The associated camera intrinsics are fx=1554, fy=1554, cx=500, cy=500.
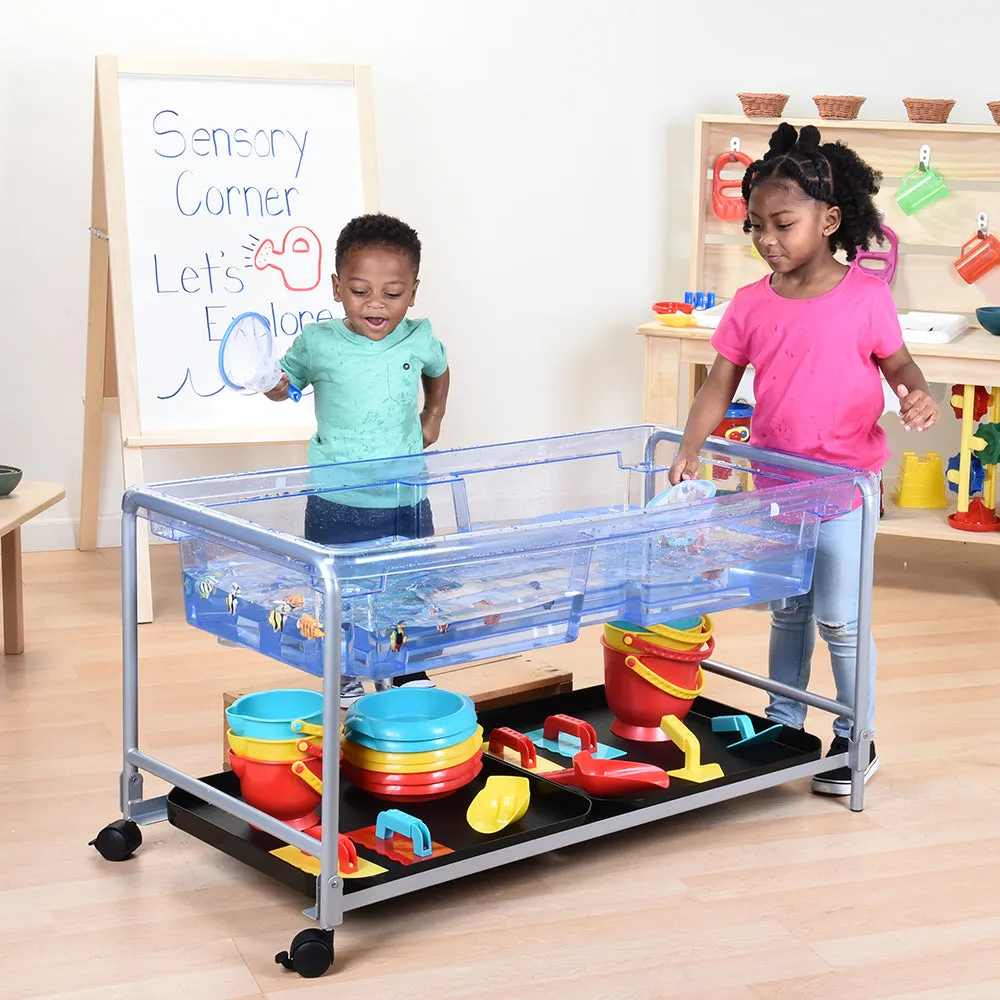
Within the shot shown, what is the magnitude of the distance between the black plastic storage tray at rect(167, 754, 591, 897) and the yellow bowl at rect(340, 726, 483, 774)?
7 cm

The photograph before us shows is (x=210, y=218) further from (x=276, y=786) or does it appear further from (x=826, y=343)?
(x=276, y=786)

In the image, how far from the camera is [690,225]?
4.32 m

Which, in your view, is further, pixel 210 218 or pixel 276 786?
pixel 210 218

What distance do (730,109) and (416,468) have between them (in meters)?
2.30

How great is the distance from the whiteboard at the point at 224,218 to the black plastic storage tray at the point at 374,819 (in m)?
1.38

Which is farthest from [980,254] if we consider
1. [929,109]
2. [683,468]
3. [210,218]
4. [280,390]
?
[280,390]

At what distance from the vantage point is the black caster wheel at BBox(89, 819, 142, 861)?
7.13ft

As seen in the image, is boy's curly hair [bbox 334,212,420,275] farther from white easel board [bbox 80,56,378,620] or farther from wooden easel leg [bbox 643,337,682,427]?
wooden easel leg [bbox 643,337,682,427]

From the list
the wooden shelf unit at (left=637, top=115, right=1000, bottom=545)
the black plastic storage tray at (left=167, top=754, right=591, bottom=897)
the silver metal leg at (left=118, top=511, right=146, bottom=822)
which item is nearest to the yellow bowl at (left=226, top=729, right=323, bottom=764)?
the black plastic storage tray at (left=167, top=754, right=591, bottom=897)

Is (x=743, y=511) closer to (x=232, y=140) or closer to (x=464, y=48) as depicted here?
(x=232, y=140)

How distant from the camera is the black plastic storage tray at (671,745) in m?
2.24

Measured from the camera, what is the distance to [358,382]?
102 inches

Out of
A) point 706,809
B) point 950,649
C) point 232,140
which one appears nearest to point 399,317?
point 706,809

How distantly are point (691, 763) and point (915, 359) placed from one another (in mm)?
1613
